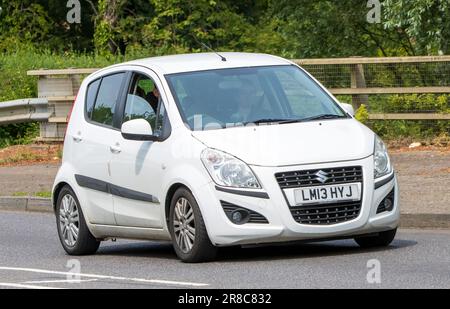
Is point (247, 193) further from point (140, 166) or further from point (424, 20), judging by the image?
point (424, 20)

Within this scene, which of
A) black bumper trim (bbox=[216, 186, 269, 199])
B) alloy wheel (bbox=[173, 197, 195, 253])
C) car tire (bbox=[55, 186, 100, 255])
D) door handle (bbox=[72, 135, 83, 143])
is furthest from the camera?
door handle (bbox=[72, 135, 83, 143])

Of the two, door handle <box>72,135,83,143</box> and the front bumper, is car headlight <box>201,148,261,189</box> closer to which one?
the front bumper

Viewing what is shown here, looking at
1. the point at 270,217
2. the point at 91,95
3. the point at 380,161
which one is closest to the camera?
the point at 270,217

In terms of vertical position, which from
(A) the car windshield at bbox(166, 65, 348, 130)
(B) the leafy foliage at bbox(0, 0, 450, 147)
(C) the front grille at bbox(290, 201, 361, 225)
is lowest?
(B) the leafy foliage at bbox(0, 0, 450, 147)

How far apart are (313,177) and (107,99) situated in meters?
2.93

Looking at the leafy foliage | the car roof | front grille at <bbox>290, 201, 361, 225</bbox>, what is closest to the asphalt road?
front grille at <bbox>290, 201, 361, 225</bbox>

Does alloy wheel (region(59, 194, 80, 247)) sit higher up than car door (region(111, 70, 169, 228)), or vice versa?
car door (region(111, 70, 169, 228))

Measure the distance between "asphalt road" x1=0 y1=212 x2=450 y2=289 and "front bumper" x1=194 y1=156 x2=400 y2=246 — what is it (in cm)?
23

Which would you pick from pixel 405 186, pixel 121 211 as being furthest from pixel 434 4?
pixel 121 211

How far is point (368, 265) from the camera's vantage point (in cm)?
1146

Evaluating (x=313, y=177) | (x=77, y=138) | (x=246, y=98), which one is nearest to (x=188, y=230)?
(x=313, y=177)

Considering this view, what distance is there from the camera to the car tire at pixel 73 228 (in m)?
14.0

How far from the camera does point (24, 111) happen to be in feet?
93.8

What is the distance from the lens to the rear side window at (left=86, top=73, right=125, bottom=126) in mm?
13844
